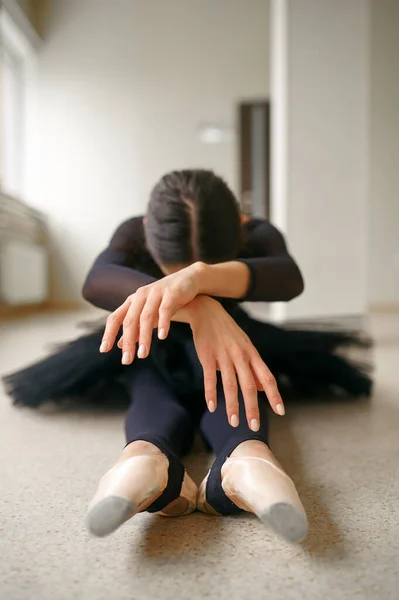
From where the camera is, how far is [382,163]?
4359 millimetres

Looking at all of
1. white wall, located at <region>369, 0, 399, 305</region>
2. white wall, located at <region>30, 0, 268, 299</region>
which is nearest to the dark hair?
white wall, located at <region>369, 0, 399, 305</region>

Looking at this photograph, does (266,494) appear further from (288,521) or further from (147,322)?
(147,322)

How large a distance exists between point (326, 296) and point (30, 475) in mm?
2010

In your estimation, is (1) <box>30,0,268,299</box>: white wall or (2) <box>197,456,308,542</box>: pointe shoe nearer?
(2) <box>197,456,308,542</box>: pointe shoe

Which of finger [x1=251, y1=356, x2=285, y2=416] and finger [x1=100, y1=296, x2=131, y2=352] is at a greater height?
finger [x1=100, y1=296, x2=131, y2=352]

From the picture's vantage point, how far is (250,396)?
0.61 m

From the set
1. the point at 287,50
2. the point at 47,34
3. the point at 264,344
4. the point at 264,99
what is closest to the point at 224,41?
the point at 264,99

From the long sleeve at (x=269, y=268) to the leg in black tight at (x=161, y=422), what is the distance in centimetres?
21

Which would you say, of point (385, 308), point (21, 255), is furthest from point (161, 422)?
point (385, 308)

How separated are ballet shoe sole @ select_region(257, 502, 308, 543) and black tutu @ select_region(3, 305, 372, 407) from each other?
0.45 meters

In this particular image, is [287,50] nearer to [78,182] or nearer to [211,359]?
[211,359]

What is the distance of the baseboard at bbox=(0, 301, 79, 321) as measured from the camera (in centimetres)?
381

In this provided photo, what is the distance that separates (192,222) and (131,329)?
0.97 feet

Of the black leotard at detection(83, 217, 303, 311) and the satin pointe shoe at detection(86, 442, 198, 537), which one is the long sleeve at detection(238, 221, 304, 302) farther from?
the satin pointe shoe at detection(86, 442, 198, 537)
